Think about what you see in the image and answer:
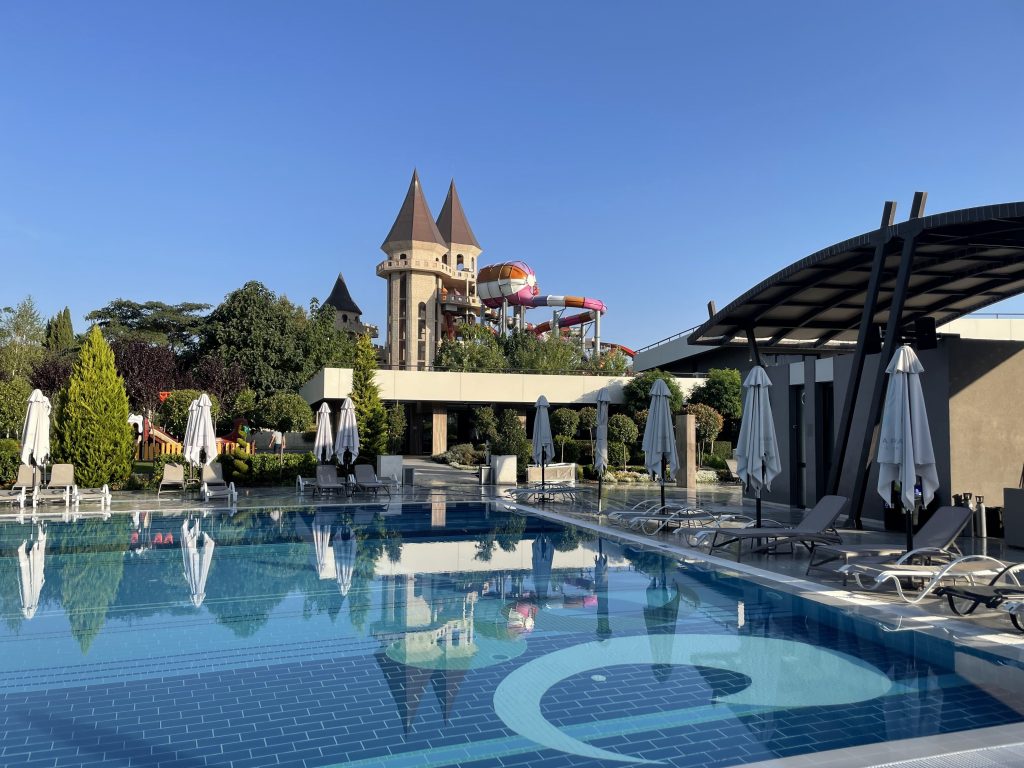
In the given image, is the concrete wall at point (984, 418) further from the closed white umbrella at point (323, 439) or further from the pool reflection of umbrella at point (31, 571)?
the closed white umbrella at point (323, 439)

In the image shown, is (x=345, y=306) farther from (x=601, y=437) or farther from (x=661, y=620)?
(x=661, y=620)

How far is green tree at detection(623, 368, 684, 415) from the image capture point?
1243 inches

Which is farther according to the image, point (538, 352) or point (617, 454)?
point (538, 352)

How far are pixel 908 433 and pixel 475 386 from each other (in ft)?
84.9

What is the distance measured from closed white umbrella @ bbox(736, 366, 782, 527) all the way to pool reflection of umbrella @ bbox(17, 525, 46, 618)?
29.5ft

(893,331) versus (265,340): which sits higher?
(265,340)

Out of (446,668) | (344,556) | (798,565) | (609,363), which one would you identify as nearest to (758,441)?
(798,565)

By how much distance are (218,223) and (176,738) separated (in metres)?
28.4

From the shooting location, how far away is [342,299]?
70.9 metres

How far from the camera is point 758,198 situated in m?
21.1

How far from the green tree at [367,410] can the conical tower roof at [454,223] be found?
3977 centimetres

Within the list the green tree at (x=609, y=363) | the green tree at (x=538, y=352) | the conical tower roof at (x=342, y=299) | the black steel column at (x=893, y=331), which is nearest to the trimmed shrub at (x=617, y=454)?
the black steel column at (x=893, y=331)

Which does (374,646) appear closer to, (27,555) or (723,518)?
(27,555)

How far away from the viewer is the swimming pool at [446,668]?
4.62 m
